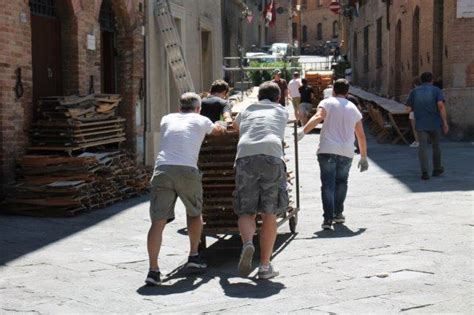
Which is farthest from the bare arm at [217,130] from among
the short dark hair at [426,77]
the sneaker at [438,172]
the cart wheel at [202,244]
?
the sneaker at [438,172]

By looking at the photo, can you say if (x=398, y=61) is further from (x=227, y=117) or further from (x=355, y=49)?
(x=227, y=117)

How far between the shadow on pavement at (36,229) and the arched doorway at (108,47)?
391cm

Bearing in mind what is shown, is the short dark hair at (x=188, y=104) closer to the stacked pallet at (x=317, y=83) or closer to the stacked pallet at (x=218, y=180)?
the stacked pallet at (x=218, y=180)

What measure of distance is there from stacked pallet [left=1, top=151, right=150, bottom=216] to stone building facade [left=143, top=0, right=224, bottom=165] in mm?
4223

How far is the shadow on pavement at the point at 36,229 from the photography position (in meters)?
8.59

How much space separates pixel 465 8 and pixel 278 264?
1375 centimetres

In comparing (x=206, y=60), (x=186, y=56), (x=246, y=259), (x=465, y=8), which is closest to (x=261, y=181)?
(x=246, y=259)

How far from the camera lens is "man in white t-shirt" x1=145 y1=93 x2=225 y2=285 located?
23.3ft

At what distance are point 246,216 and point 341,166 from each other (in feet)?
8.16

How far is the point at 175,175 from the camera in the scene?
7152 mm

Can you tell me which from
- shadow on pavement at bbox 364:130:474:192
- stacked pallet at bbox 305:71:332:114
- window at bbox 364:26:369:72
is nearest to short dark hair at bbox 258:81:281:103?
shadow on pavement at bbox 364:130:474:192

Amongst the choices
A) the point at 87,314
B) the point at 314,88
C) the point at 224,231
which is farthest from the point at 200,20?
the point at 87,314

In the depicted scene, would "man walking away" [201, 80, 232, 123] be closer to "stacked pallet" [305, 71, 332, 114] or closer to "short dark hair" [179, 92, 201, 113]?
"short dark hair" [179, 92, 201, 113]

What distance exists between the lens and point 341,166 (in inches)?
375
